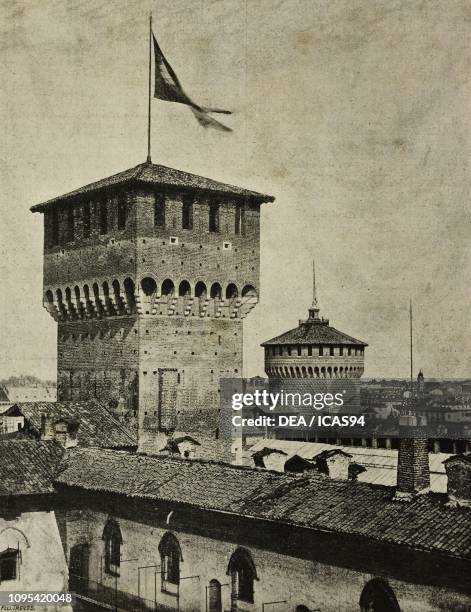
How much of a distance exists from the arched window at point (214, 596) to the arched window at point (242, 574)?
36 cm

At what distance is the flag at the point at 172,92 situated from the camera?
1866 cm

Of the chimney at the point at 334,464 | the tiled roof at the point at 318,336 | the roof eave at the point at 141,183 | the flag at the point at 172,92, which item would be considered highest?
the flag at the point at 172,92

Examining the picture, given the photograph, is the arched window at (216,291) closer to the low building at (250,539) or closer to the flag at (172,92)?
the flag at (172,92)

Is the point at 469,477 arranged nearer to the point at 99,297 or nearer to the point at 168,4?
the point at 168,4

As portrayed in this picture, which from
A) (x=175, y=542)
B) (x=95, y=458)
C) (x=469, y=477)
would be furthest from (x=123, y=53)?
(x=469, y=477)

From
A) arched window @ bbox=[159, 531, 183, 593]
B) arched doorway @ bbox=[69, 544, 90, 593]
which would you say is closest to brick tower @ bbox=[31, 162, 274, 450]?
arched doorway @ bbox=[69, 544, 90, 593]

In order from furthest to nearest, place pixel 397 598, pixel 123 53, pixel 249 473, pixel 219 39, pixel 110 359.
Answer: pixel 110 359
pixel 123 53
pixel 219 39
pixel 249 473
pixel 397 598

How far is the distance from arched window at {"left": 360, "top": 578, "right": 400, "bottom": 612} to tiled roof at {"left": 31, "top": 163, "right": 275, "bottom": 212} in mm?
10777

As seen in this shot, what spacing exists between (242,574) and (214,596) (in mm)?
747

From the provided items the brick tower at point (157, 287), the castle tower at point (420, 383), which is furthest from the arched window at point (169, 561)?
the castle tower at point (420, 383)

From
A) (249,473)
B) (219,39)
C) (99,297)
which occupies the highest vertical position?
(219,39)

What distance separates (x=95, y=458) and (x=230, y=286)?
5.84 metres

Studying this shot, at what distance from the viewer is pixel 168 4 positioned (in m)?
17.5

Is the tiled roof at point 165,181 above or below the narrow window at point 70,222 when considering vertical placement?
above
